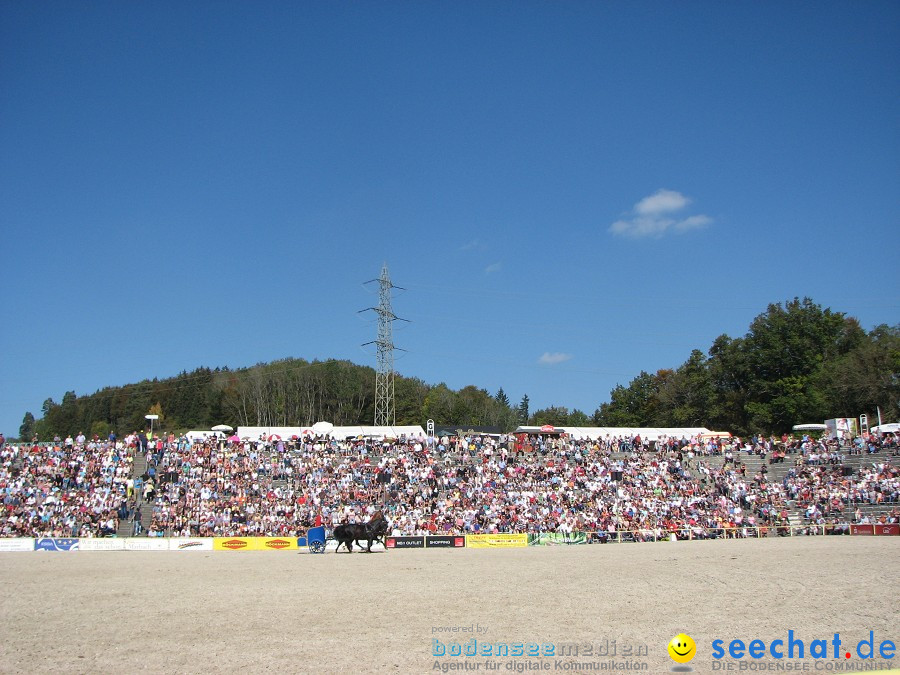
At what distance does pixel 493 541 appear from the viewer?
96.5 ft

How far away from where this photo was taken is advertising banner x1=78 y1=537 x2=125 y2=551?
28.2 m

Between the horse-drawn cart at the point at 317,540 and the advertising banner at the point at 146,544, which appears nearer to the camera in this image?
the horse-drawn cart at the point at 317,540

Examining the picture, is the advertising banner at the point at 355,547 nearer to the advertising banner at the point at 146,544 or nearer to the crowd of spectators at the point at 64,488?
the advertising banner at the point at 146,544

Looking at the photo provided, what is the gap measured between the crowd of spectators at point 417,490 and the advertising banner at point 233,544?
1316 millimetres

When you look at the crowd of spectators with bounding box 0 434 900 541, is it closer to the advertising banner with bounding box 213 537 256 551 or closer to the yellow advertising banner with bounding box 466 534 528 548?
the advertising banner with bounding box 213 537 256 551

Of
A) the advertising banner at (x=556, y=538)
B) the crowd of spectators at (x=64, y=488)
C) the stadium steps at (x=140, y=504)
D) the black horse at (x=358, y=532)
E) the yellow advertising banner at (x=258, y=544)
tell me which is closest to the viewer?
the black horse at (x=358, y=532)

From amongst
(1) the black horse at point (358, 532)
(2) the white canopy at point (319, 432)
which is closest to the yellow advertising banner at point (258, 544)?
(1) the black horse at point (358, 532)

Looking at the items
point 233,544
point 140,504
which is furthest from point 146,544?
point 140,504

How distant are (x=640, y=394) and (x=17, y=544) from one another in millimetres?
81751

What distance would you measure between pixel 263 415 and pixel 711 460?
66549mm

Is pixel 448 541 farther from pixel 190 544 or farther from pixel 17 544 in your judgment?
pixel 17 544

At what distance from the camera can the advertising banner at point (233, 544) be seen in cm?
2887

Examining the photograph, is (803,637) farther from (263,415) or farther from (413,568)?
(263,415)

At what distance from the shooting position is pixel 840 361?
216 ft
